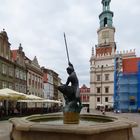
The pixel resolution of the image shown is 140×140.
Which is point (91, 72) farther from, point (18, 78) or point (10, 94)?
point (10, 94)

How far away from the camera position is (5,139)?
1048 cm

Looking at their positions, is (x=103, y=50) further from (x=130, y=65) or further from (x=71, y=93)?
(x=71, y=93)

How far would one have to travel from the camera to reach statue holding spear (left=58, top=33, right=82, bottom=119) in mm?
10570

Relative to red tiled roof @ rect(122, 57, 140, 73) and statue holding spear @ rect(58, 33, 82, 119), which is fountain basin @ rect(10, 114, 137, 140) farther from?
red tiled roof @ rect(122, 57, 140, 73)

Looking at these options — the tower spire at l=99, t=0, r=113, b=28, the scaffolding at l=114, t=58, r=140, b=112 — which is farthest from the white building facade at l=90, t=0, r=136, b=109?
the scaffolding at l=114, t=58, r=140, b=112

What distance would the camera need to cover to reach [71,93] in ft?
35.9

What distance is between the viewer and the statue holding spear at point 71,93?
416 inches

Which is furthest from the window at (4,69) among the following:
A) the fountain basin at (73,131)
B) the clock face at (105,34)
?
the clock face at (105,34)

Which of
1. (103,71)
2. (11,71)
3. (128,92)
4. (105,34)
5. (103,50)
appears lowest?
(128,92)

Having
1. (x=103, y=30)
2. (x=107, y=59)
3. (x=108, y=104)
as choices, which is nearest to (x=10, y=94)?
(x=108, y=104)

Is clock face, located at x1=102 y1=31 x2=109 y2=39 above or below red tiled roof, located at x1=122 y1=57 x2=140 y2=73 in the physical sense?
above

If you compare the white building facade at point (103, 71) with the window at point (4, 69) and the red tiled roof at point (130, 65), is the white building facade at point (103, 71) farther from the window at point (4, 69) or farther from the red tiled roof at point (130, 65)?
the window at point (4, 69)

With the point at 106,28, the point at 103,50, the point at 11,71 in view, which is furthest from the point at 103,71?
the point at 11,71

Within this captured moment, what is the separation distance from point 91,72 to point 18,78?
3368cm
